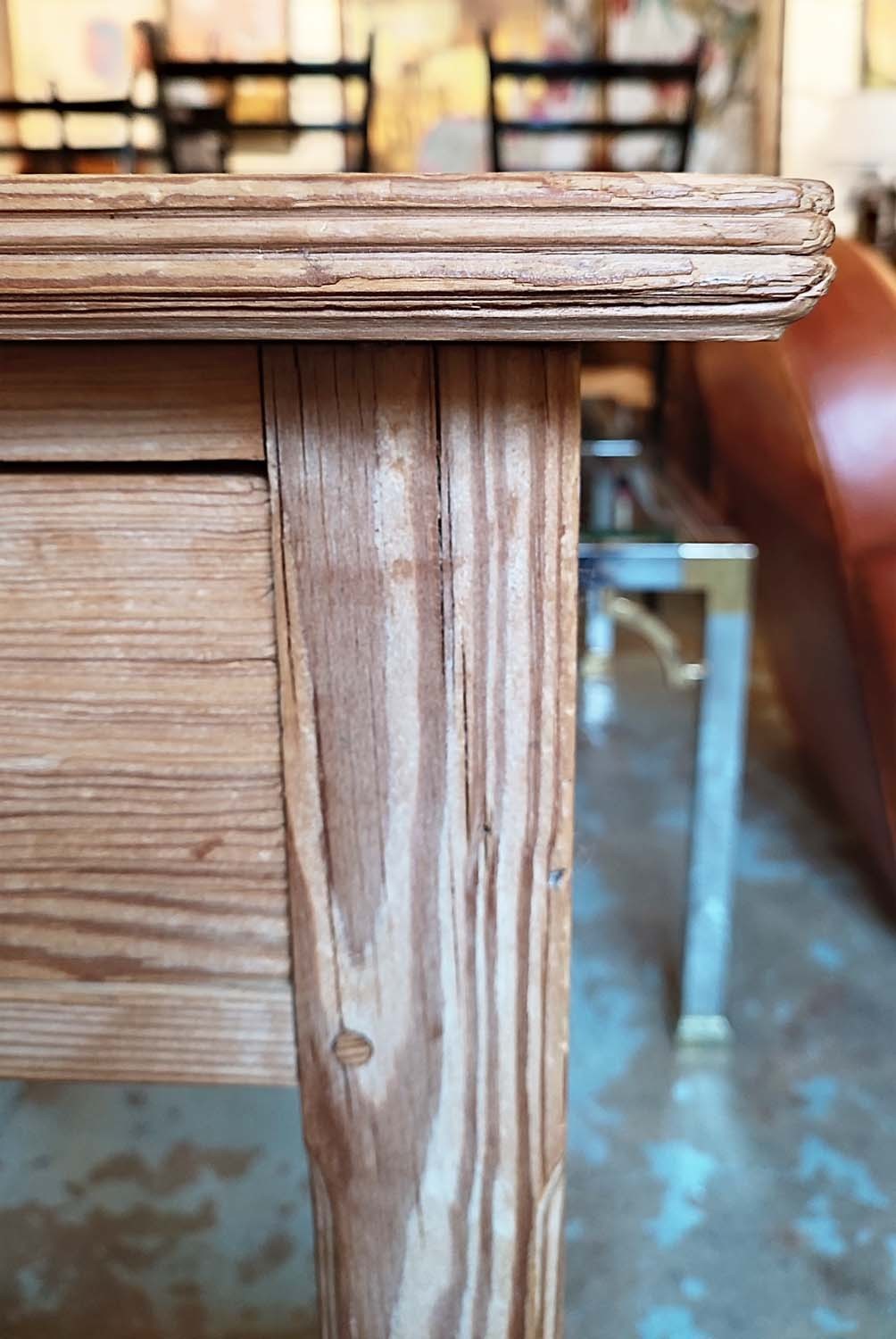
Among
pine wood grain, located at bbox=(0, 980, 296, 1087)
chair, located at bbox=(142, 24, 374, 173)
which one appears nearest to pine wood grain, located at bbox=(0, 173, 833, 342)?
pine wood grain, located at bbox=(0, 980, 296, 1087)

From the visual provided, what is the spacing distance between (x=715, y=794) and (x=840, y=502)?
0.28 m

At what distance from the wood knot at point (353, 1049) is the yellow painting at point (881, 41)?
11.5 feet

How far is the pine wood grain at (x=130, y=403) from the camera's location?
1.00ft

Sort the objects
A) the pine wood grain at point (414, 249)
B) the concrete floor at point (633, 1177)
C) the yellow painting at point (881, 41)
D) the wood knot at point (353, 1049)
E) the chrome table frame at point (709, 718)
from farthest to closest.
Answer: the yellow painting at point (881, 41)
the chrome table frame at point (709, 718)
the concrete floor at point (633, 1177)
the wood knot at point (353, 1049)
the pine wood grain at point (414, 249)

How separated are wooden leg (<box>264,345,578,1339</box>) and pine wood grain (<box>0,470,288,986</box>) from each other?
13 mm

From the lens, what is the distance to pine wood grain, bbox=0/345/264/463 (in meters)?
0.31

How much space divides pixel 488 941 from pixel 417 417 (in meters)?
0.17

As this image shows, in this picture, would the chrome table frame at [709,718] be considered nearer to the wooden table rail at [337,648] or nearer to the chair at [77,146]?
the wooden table rail at [337,648]

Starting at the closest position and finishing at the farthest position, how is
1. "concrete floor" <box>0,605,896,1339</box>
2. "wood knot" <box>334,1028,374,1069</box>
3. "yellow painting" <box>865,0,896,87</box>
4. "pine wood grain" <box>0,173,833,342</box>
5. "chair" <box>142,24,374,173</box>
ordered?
1. "pine wood grain" <box>0,173,833,342</box>
2. "wood knot" <box>334,1028,374,1069</box>
3. "concrete floor" <box>0,605,896,1339</box>
4. "chair" <box>142,24,374,173</box>
5. "yellow painting" <box>865,0,896,87</box>

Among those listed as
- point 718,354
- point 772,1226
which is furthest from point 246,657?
point 718,354

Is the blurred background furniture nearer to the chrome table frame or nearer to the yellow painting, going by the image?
the chrome table frame

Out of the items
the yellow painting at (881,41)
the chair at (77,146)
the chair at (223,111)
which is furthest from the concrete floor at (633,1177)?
the yellow painting at (881,41)

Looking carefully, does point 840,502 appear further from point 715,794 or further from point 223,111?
point 223,111

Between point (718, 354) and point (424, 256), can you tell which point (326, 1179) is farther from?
point (718, 354)
